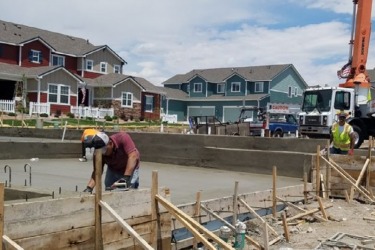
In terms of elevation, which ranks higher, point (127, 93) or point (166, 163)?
point (127, 93)

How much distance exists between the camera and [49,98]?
33.7 metres

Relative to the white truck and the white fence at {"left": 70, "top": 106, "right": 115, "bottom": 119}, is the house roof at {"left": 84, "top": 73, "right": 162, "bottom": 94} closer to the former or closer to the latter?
the white fence at {"left": 70, "top": 106, "right": 115, "bottom": 119}

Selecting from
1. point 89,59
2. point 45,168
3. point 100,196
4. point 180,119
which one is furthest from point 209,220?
point 180,119

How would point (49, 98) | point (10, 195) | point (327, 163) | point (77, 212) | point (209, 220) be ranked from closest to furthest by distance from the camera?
1. point (77, 212)
2. point (10, 195)
3. point (209, 220)
4. point (327, 163)
5. point (49, 98)

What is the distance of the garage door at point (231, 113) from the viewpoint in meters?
44.9

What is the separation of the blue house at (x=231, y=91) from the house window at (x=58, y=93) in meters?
12.7

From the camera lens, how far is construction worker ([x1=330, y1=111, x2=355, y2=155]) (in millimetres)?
11836

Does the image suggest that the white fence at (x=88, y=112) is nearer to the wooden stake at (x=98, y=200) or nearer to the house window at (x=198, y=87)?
the house window at (x=198, y=87)

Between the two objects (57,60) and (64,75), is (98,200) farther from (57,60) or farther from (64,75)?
(57,60)

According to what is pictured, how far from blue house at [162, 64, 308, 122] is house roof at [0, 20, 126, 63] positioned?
8.88 meters

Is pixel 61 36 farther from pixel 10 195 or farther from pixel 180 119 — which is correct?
pixel 10 195

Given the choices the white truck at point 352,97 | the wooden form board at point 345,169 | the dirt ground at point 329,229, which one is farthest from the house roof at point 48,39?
the dirt ground at point 329,229

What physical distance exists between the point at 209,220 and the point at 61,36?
3620 centimetres

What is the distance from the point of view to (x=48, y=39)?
127 feet
